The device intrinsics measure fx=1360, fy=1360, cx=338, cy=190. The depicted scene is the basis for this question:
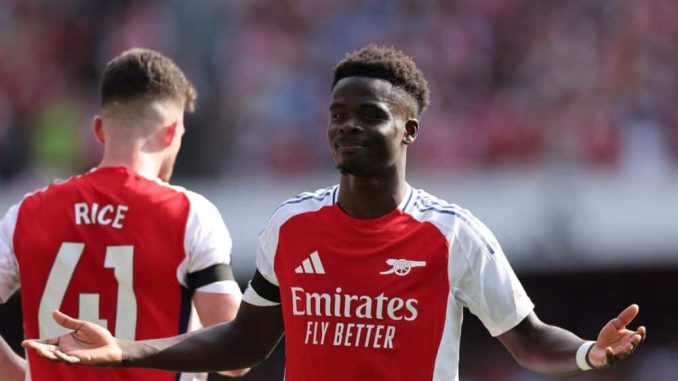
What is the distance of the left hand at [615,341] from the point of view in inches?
165

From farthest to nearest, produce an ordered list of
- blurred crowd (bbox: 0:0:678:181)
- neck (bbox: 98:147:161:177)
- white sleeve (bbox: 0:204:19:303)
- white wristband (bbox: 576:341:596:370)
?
blurred crowd (bbox: 0:0:678:181) < neck (bbox: 98:147:161:177) < white sleeve (bbox: 0:204:19:303) < white wristband (bbox: 576:341:596:370)

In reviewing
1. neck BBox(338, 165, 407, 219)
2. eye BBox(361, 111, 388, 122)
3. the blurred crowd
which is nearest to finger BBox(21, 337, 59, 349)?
neck BBox(338, 165, 407, 219)

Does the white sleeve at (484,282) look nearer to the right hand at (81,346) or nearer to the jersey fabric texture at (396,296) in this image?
the jersey fabric texture at (396,296)

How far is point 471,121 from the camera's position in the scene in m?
13.6

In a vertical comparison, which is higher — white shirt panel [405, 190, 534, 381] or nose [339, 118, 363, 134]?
nose [339, 118, 363, 134]

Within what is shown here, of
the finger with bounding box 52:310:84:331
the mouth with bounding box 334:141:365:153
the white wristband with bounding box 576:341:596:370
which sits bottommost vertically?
the white wristband with bounding box 576:341:596:370

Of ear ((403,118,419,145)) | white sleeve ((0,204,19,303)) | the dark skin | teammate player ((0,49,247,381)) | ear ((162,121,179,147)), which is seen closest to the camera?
the dark skin

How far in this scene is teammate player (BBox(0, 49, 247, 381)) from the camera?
16.9 ft

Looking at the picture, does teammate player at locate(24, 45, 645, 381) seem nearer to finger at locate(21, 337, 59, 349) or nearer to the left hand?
finger at locate(21, 337, 59, 349)

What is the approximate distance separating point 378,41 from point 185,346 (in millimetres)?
10261

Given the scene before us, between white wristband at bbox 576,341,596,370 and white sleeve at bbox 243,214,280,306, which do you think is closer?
white wristband at bbox 576,341,596,370

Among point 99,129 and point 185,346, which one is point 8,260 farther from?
point 185,346

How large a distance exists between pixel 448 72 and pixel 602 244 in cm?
289

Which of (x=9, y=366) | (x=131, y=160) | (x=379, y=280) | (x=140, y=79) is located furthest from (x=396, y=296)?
(x=9, y=366)
